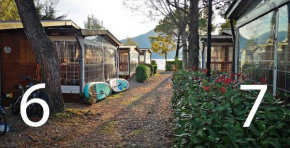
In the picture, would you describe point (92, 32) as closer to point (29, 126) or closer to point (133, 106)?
point (133, 106)

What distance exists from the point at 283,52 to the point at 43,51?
205 inches

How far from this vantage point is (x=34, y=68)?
8.60 metres

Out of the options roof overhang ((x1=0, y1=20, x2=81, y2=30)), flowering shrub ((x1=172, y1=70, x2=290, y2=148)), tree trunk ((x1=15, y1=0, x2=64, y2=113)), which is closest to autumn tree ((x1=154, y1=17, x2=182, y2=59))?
roof overhang ((x1=0, y1=20, x2=81, y2=30))

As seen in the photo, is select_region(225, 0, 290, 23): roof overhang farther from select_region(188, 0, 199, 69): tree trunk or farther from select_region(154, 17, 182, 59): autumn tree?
select_region(154, 17, 182, 59): autumn tree

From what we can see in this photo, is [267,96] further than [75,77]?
No

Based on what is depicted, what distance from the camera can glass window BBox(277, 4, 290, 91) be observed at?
12.1ft

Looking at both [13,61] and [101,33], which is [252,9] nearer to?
[101,33]

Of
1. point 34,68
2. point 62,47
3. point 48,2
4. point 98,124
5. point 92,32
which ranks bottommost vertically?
point 98,124

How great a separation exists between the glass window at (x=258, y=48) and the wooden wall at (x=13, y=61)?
6.68 metres


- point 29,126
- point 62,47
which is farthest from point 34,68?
point 29,126

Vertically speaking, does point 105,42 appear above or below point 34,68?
above

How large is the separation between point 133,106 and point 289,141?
6.86 m

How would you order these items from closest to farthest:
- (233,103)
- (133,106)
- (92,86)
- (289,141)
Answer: (289,141)
(233,103)
(133,106)
(92,86)

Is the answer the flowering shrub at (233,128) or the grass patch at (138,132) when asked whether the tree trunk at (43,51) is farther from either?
the flowering shrub at (233,128)
